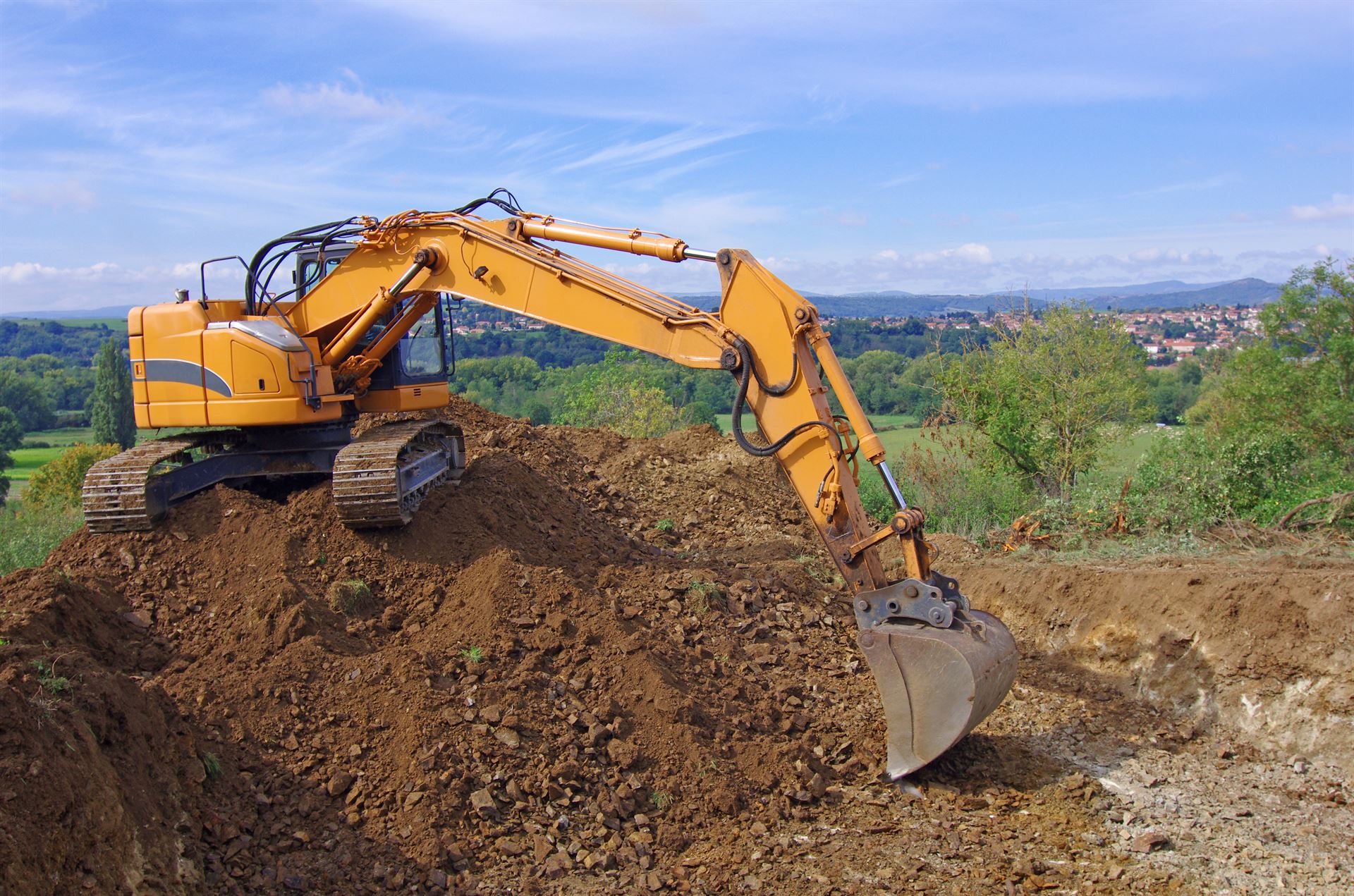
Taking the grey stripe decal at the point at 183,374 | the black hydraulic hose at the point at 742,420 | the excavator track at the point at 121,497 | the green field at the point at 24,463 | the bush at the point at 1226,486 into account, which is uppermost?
the grey stripe decal at the point at 183,374

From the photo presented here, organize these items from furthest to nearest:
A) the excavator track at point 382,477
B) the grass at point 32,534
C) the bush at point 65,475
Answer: the bush at point 65,475
the grass at point 32,534
the excavator track at point 382,477

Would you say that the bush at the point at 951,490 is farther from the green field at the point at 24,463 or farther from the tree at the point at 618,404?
the green field at the point at 24,463

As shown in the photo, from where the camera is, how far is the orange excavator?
589cm

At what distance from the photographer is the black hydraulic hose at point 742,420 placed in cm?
619

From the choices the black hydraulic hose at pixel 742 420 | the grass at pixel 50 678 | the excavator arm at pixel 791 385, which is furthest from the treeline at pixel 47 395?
the black hydraulic hose at pixel 742 420

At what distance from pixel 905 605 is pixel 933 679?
0.46 m

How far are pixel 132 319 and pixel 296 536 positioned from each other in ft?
8.12

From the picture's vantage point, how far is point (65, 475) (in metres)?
27.4

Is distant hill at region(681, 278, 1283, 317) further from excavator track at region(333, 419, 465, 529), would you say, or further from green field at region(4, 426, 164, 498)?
green field at region(4, 426, 164, 498)

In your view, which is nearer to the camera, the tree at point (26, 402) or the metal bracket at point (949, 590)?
the metal bracket at point (949, 590)

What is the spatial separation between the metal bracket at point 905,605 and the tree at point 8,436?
139 feet

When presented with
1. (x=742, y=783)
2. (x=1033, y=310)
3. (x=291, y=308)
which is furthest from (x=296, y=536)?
(x=1033, y=310)

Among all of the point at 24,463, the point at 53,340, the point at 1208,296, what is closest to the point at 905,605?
the point at 24,463

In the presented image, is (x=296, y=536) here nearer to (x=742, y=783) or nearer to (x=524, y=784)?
(x=524, y=784)
